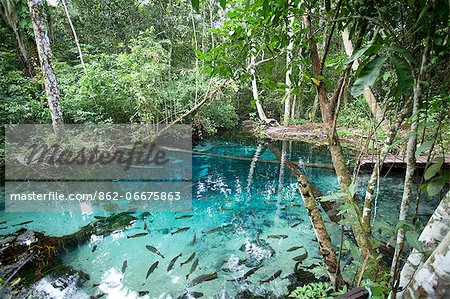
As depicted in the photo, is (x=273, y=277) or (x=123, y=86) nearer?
(x=273, y=277)

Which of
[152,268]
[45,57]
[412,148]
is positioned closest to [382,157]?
[412,148]

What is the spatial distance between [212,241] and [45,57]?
22.0ft

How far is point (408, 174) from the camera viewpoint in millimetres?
1312

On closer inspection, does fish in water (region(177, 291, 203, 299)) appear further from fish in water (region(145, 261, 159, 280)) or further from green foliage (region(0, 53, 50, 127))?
green foliage (region(0, 53, 50, 127))

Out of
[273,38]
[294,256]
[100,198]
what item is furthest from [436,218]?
[100,198]

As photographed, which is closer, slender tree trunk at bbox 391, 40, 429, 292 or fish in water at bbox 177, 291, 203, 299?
slender tree trunk at bbox 391, 40, 429, 292

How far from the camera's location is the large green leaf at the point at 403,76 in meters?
0.89

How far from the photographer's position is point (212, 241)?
4309 millimetres

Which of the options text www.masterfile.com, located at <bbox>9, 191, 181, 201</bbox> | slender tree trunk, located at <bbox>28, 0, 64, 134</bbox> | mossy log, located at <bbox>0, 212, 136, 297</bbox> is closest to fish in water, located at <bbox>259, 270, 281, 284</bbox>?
mossy log, located at <bbox>0, 212, 136, 297</bbox>

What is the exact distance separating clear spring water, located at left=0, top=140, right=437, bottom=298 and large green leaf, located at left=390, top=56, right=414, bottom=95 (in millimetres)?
2937

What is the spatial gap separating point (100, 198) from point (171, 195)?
5.72 feet

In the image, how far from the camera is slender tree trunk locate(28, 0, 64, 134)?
628 centimetres

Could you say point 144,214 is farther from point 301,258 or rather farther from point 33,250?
point 301,258

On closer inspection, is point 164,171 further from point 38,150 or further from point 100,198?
point 38,150
